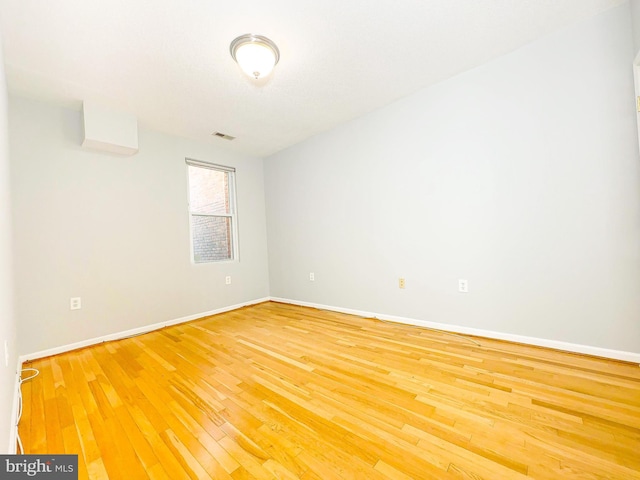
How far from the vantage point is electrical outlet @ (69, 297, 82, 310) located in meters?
2.72

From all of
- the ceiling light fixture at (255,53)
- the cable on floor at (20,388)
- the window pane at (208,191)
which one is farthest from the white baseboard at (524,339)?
the cable on floor at (20,388)

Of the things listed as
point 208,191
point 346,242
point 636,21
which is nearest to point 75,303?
point 208,191

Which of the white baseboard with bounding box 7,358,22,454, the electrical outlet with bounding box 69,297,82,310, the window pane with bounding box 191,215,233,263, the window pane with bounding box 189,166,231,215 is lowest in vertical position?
the white baseboard with bounding box 7,358,22,454

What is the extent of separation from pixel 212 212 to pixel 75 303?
1.90 m

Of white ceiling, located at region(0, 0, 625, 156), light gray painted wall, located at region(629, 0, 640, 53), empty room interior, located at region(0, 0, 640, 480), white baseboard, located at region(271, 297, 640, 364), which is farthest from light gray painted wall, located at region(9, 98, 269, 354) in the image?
light gray painted wall, located at region(629, 0, 640, 53)

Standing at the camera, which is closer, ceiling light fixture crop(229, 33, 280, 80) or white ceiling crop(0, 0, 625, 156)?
white ceiling crop(0, 0, 625, 156)

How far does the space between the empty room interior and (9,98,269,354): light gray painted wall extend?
22 mm

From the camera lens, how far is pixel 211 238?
404 cm

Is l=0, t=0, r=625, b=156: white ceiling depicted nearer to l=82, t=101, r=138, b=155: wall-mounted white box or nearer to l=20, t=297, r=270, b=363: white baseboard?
l=82, t=101, r=138, b=155: wall-mounted white box

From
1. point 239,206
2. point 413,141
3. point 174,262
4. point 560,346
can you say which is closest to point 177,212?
point 174,262

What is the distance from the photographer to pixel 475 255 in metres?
2.55

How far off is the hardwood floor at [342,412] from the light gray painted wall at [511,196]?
454 millimetres

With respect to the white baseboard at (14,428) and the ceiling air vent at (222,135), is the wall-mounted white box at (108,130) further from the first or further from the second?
the white baseboard at (14,428)

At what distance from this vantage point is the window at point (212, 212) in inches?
151
